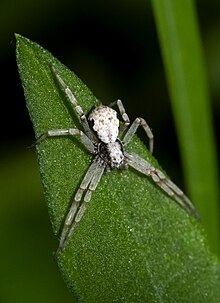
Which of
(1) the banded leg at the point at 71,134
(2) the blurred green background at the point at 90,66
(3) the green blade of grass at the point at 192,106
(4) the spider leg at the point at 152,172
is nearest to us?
(1) the banded leg at the point at 71,134

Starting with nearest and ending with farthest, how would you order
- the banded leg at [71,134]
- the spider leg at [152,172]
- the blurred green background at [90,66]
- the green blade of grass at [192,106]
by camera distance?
the banded leg at [71,134]
the spider leg at [152,172]
the green blade of grass at [192,106]
the blurred green background at [90,66]

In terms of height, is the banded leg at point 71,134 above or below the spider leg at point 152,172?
above

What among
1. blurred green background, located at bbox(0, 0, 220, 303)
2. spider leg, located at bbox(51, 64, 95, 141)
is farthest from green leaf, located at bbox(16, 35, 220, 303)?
blurred green background, located at bbox(0, 0, 220, 303)

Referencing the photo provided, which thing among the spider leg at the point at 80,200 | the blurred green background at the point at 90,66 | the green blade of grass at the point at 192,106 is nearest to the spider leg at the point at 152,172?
the spider leg at the point at 80,200

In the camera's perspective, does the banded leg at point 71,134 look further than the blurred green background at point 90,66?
No

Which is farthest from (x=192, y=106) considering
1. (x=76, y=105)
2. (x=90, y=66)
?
(x=76, y=105)

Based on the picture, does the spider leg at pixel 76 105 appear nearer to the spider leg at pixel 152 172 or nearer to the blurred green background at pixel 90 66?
the spider leg at pixel 152 172

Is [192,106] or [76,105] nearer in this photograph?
[76,105]

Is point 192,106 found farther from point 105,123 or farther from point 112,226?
point 112,226
